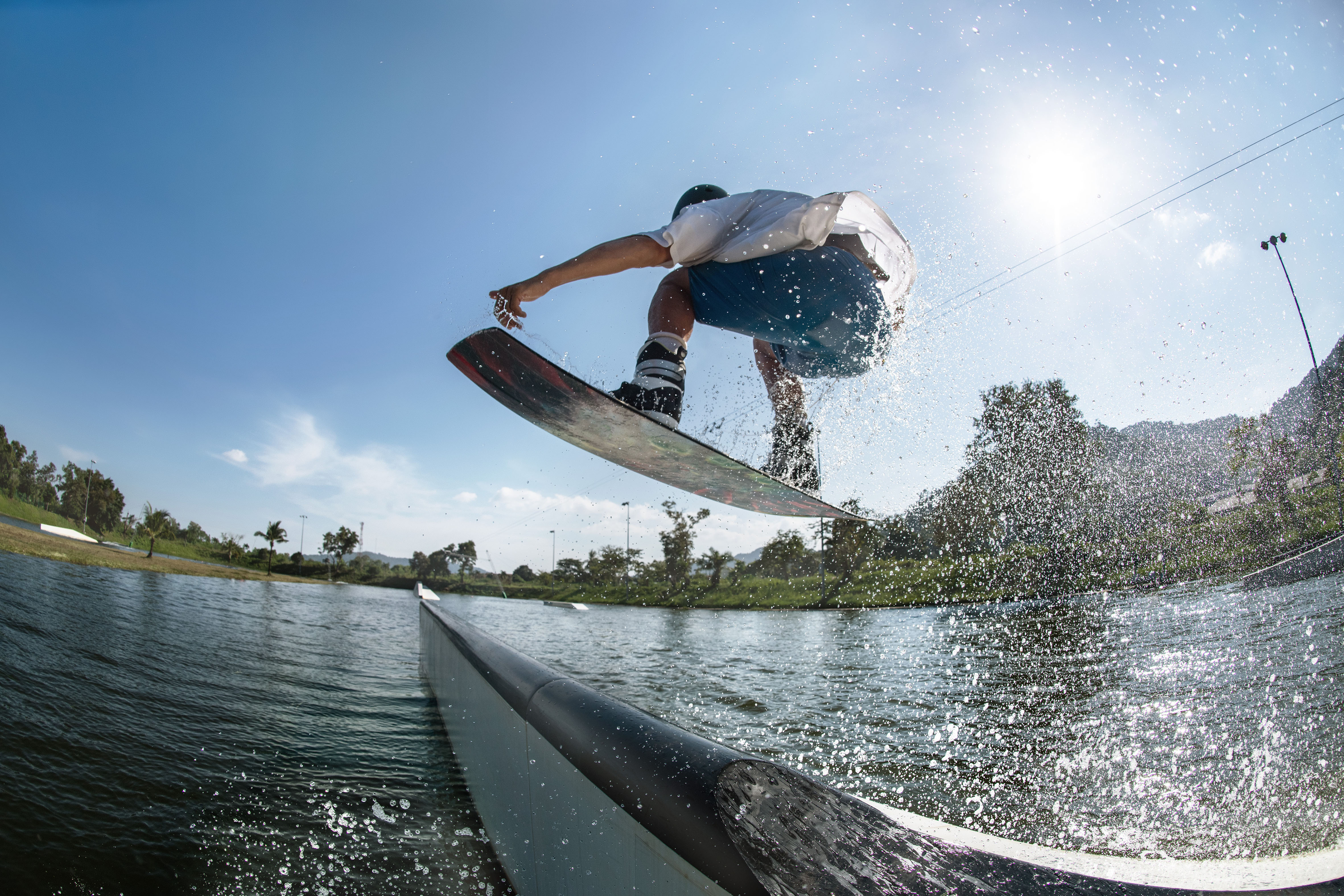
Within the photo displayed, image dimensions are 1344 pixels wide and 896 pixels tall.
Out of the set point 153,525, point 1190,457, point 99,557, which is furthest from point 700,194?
point 153,525

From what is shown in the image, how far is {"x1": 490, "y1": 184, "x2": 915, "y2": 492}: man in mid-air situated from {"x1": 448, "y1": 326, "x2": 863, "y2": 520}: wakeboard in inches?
7.0

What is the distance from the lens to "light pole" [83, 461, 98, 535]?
80062mm

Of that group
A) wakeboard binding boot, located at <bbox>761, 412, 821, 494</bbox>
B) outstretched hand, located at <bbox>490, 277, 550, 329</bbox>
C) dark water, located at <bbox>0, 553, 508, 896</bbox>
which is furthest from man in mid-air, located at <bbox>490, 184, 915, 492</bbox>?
dark water, located at <bbox>0, 553, 508, 896</bbox>

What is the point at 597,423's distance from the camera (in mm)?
2879

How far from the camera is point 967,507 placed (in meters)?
30.4

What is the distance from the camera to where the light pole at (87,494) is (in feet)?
263

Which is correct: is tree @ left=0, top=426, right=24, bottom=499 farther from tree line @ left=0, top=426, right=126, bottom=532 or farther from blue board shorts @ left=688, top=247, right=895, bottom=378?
blue board shorts @ left=688, top=247, right=895, bottom=378

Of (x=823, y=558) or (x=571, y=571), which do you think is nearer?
(x=823, y=558)

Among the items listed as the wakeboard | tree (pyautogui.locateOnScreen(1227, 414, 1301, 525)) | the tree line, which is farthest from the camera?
the tree line

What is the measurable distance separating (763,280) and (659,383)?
2.32ft

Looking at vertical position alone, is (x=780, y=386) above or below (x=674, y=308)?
below

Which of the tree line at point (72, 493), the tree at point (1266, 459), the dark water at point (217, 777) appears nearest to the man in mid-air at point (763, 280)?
the dark water at point (217, 777)

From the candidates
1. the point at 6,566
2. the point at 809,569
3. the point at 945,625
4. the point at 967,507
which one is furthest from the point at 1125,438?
the point at 6,566

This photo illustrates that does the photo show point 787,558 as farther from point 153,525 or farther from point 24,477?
point 24,477
